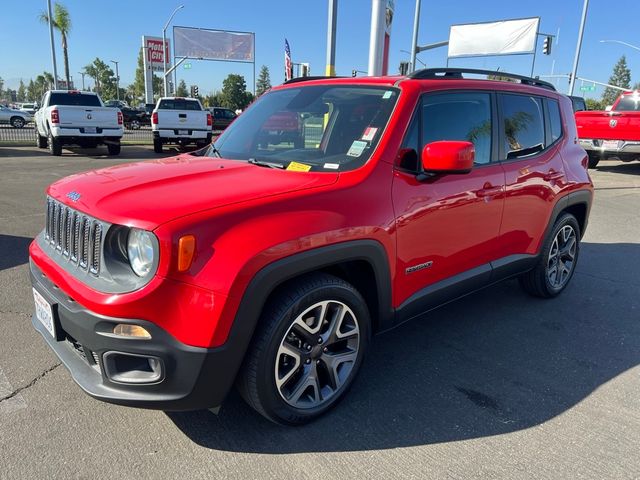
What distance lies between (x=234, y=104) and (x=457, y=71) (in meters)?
82.3

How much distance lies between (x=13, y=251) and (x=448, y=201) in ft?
15.2

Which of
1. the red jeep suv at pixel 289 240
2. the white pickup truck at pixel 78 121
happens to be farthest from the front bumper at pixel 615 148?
the white pickup truck at pixel 78 121

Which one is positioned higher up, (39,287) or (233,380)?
(39,287)

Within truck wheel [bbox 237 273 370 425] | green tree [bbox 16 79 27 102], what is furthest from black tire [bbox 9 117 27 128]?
green tree [bbox 16 79 27 102]

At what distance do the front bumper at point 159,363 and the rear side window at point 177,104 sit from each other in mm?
16495

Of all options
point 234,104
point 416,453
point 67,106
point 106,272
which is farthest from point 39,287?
point 234,104

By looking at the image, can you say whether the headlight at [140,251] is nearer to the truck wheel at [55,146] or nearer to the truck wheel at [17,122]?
the truck wheel at [55,146]

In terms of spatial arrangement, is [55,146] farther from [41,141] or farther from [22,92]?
[22,92]

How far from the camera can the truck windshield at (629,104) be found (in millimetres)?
14120

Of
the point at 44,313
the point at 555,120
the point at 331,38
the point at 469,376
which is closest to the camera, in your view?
the point at 44,313

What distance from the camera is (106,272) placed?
7.10 ft

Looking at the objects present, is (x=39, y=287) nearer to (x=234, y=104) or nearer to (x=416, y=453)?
(x=416, y=453)

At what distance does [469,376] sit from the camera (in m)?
3.13

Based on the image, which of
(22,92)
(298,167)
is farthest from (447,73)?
(22,92)
